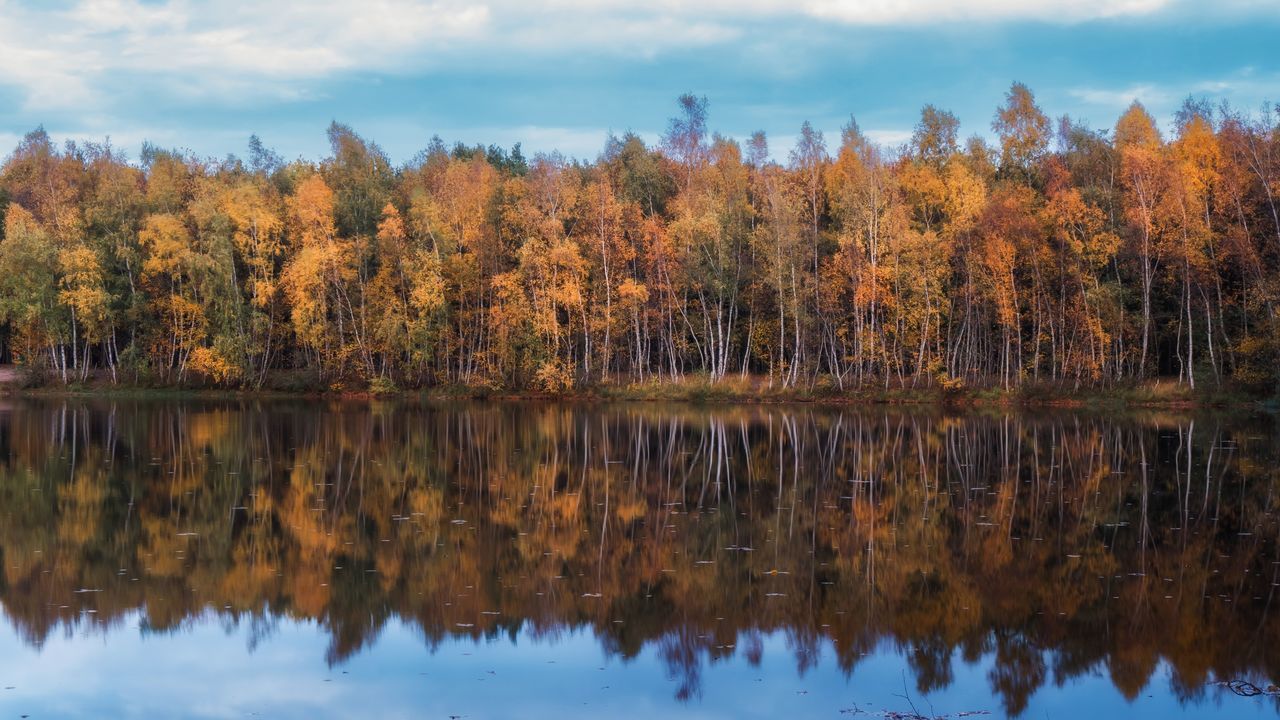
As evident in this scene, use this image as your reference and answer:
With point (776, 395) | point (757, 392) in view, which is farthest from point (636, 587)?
point (757, 392)

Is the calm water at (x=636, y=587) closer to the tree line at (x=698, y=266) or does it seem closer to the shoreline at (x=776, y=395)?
the shoreline at (x=776, y=395)

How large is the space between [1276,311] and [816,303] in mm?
22357

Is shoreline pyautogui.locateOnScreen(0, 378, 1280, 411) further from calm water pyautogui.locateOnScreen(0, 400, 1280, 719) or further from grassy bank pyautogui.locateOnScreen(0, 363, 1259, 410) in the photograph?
calm water pyautogui.locateOnScreen(0, 400, 1280, 719)

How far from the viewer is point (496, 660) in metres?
11.7

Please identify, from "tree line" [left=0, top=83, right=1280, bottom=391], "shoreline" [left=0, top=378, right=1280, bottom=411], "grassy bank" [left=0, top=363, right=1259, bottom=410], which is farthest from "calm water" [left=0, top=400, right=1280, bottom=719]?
"tree line" [left=0, top=83, right=1280, bottom=391]

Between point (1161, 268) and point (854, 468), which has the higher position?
point (1161, 268)

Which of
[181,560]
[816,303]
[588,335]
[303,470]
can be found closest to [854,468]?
[303,470]

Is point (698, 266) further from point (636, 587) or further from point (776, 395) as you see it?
point (636, 587)

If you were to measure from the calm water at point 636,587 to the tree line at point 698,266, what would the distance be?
28.4m

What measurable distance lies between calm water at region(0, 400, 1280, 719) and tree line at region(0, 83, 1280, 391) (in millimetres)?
28384

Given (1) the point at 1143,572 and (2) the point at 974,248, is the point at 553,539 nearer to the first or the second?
(1) the point at 1143,572

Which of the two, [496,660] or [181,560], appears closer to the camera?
[496,660]

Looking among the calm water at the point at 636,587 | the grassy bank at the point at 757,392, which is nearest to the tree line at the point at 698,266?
the grassy bank at the point at 757,392

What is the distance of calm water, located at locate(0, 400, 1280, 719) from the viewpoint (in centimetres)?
1077
